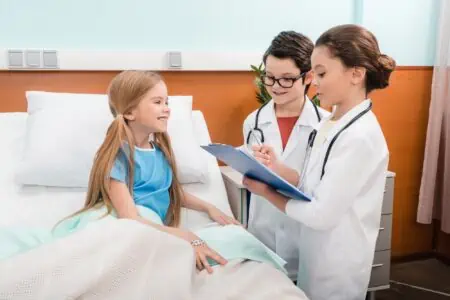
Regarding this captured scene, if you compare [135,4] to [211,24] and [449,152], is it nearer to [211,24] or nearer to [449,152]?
[211,24]

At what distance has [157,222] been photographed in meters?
1.50

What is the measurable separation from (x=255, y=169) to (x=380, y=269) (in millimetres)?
1353

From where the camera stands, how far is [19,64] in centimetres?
206

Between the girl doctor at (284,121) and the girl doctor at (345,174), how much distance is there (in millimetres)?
247

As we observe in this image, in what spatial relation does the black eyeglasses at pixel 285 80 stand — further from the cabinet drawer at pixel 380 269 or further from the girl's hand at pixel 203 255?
the cabinet drawer at pixel 380 269

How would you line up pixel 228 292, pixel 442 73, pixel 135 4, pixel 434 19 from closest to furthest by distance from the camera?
pixel 228 292 < pixel 135 4 < pixel 442 73 < pixel 434 19

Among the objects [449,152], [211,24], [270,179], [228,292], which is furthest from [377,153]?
[449,152]

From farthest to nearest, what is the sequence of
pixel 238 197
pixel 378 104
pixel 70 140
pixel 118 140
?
pixel 378 104
pixel 238 197
pixel 70 140
pixel 118 140

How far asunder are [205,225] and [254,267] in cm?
50

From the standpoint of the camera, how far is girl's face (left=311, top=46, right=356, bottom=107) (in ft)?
4.22

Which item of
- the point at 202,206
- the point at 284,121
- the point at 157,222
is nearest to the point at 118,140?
the point at 157,222

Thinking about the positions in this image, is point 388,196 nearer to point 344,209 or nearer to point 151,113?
point 344,209

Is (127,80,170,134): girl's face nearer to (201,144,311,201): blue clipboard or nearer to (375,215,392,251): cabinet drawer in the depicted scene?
(201,144,311,201): blue clipboard

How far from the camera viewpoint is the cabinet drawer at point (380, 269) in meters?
2.25
